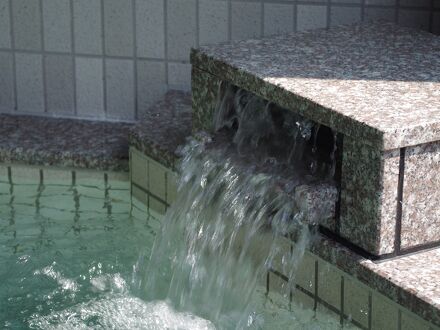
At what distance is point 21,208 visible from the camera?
4559mm

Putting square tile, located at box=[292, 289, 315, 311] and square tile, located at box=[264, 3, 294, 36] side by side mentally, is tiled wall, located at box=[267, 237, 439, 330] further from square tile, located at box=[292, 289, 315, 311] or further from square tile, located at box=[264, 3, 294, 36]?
square tile, located at box=[264, 3, 294, 36]

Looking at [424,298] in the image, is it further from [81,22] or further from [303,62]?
[81,22]

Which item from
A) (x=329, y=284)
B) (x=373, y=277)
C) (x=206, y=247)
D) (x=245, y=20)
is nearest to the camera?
(x=373, y=277)

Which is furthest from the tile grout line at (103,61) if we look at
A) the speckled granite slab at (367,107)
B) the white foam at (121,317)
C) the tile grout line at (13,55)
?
the white foam at (121,317)

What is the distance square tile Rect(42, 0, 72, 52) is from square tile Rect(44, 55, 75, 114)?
53 millimetres

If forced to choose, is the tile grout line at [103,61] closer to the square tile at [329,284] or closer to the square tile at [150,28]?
the square tile at [150,28]

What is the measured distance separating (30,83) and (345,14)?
1.56m

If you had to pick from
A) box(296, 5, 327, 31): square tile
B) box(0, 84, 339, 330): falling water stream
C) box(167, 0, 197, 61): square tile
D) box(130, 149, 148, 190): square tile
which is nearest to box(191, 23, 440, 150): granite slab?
box(0, 84, 339, 330): falling water stream

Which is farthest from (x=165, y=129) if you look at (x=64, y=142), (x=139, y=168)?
(x=64, y=142)

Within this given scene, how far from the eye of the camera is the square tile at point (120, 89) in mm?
5020

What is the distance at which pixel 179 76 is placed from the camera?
197 inches

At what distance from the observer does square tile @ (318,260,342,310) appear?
344 cm

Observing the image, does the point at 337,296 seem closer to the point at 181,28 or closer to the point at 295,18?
the point at 295,18

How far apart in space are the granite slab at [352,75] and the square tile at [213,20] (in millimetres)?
619
